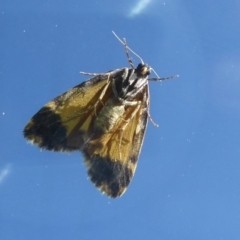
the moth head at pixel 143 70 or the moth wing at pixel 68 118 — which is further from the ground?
the moth wing at pixel 68 118

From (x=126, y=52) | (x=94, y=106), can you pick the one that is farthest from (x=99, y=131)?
(x=126, y=52)

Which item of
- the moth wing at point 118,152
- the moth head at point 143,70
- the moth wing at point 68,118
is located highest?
the moth wing at point 68,118

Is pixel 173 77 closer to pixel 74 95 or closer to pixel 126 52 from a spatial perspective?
pixel 126 52

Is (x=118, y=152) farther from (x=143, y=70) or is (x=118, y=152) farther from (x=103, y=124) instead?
(x=143, y=70)

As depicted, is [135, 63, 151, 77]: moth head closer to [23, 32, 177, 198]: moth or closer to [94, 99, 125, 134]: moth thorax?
[23, 32, 177, 198]: moth

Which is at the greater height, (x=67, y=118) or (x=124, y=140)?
(x=67, y=118)

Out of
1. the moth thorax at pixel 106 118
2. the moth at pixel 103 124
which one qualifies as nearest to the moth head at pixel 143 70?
the moth at pixel 103 124

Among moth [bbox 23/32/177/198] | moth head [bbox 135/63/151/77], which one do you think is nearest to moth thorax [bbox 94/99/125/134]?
moth [bbox 23/32/177/198]

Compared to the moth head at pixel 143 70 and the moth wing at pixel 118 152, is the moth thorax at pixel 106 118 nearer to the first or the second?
the moth wing at pixel 118 152
